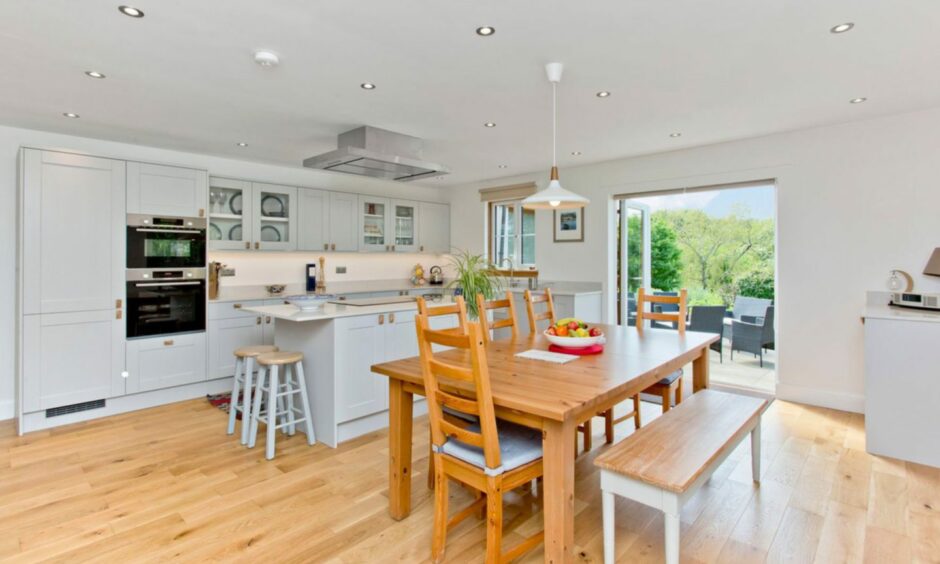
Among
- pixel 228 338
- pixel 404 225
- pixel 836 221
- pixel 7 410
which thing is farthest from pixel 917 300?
pixel 7 410

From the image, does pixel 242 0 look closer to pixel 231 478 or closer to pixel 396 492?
pixel 396 492

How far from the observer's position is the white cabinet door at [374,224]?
582 cm

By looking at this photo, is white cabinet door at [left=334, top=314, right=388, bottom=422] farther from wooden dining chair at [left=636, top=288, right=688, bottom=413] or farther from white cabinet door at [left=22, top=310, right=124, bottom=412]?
white cabinet door at [left=22, top=310, right=124, bottom=412]

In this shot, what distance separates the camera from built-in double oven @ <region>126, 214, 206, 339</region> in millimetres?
3955

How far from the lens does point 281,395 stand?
3.15 metres

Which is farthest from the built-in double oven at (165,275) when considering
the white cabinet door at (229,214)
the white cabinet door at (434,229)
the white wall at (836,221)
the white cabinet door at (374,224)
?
the white wall at (836,221)

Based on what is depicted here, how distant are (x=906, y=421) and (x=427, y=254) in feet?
17.2

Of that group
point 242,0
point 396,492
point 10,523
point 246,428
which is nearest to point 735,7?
point 242,0

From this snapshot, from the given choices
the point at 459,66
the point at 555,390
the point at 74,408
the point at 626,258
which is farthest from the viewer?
the point at 626,258

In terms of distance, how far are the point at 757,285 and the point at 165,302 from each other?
19.8 feet

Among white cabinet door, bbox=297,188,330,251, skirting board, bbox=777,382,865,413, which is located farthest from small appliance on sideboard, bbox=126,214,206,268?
Result: skirting board, bbox=777,382,865,413

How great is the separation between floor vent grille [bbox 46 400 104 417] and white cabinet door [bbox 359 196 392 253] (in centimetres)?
297

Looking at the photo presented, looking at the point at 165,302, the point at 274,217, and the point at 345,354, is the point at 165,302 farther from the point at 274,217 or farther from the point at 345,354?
the point at 345,354

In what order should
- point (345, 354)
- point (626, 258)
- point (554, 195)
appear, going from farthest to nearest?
point (626, 258)
point (345, 354)
point (554, 195)
